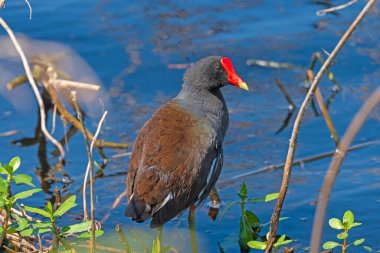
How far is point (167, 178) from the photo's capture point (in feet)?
12.4

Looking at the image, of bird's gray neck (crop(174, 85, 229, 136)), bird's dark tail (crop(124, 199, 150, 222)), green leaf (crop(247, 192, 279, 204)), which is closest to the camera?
bird's dark tail (crop(124, 199, 150, 222))

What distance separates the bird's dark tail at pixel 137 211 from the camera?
11.8 ft

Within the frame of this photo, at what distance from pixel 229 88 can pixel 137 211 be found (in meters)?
2.81

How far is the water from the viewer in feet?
15.4

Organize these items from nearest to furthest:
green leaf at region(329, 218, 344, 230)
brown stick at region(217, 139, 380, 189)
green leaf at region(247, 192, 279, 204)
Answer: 1. green leaf at region(329, 218, 344, 230)
2. green leaf at region(247, 192, 279, 204)
3. brown stick at region(217, 139, 380, 189)

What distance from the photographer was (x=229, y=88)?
20.6 feet

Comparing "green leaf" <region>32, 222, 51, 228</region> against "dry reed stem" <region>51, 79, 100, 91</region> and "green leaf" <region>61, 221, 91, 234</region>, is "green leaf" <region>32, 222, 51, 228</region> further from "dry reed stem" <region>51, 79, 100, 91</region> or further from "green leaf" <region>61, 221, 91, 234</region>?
"dry reed stem" <region>51, 79, 100, 91</region>

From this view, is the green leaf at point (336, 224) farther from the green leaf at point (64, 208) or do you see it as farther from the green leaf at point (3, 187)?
the green leaf at point (3, 187)

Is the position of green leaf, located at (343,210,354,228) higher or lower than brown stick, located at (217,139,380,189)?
higher

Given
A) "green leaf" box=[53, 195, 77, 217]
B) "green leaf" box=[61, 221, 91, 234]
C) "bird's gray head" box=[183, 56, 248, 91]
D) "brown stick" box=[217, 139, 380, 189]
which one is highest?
"bird's gray head" box=[183, 56, 248, 91]

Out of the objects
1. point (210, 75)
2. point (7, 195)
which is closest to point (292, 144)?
point (7, 195)

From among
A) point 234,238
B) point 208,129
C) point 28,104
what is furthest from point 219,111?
point 28,104

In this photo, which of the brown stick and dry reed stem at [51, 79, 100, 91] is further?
dry reed stem at [51, 79, 100, 91]

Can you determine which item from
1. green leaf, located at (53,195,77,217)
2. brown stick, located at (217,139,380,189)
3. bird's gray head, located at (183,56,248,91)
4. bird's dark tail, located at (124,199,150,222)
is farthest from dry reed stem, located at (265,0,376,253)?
brown stick, located at (217,139,380,189)
